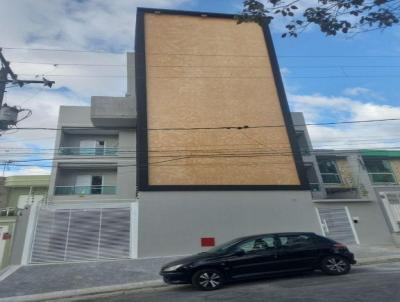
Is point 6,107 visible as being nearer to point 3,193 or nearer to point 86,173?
point 86,173

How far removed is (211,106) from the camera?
19.2 m

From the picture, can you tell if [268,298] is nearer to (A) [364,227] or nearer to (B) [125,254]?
(B) [125,254]

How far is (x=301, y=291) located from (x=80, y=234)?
11052 millimetres

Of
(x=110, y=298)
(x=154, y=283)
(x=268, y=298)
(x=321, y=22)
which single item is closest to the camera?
(x=321, y=22)

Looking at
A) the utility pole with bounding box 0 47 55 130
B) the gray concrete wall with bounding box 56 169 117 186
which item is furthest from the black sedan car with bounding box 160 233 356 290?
the gray concrete wall with bounding box 56 169 117 186

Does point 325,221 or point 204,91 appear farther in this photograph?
point 204,91

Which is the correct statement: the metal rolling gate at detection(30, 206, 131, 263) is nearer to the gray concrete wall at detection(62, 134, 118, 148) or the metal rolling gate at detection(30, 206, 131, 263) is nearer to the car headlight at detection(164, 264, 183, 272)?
the car headlight at detection(164, 264, 183, 272)

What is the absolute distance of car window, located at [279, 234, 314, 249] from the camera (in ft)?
29.9

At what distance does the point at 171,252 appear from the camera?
48.7 ft

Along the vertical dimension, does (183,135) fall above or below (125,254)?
above

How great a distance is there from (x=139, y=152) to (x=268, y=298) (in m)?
11.7

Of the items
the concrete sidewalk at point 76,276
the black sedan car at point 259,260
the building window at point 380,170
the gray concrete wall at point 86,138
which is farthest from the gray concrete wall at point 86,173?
the building window at point 380,170

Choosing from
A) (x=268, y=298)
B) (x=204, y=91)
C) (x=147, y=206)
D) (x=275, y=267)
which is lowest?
(x=268, y=298)

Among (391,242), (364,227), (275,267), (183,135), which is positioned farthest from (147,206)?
(391,242)
